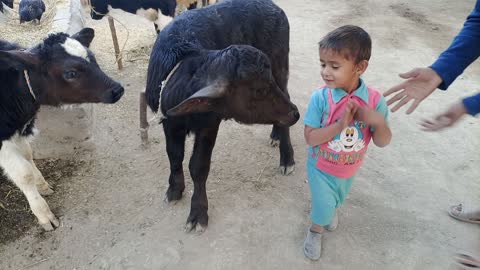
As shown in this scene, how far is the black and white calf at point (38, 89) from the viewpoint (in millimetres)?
2811

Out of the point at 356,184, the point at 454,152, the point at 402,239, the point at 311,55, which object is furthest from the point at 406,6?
the point at 402,239

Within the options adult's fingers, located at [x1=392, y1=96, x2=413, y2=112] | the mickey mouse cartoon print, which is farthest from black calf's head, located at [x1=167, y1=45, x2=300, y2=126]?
adult's fingers, located at [x1=392, y1=96, x2=413, y2=112]

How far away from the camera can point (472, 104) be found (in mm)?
1933

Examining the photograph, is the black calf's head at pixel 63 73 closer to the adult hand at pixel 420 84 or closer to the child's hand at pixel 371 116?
the child's hand at pixel 371 116

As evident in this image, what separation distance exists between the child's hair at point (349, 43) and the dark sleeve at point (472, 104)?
1.92ft

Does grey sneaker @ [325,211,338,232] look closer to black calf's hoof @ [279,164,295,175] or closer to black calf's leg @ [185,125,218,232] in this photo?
black calf's hoof @ [279,164,295,175]

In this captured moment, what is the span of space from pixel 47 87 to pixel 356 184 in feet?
9.42

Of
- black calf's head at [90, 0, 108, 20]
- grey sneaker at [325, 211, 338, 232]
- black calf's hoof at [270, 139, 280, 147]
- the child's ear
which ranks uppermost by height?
the child's ear

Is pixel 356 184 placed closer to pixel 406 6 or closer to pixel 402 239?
pixel 402 239

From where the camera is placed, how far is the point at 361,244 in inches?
117

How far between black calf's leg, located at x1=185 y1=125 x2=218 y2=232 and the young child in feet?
2.63

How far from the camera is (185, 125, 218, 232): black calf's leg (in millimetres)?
2844

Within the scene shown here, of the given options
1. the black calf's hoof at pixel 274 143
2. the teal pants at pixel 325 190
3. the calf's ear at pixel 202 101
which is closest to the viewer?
the calf's ear at pixel 202 101

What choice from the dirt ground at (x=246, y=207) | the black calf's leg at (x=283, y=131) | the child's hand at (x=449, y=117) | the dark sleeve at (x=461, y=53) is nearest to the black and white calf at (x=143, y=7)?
the dirt ground at (x=246, y=207)
